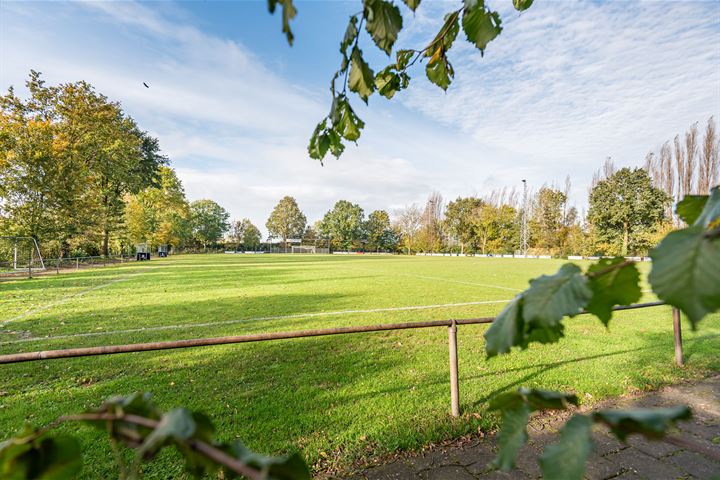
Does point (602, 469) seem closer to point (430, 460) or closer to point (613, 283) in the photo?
point (430, 460)

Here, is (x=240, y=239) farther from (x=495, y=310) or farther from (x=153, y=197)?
(x=495, y=310)

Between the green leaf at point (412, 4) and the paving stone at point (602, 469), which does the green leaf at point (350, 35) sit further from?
the paving stone at point (602, 469)

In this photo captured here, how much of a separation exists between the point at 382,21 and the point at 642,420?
95cm

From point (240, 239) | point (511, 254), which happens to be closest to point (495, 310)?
point (511, 254)

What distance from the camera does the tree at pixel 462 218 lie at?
75.1 metres

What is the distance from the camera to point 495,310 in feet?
33.2

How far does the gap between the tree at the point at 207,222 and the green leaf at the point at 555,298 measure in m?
98.1

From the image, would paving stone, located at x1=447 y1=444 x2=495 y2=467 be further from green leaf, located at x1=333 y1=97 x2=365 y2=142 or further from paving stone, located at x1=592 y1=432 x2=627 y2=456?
green leaf, located at x1=333 y1=97 x2=365 y2=142

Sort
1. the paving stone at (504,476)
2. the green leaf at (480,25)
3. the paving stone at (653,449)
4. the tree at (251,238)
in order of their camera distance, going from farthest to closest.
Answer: the tree at (251,238), the paving stone at (653,449), the paving stone at (504,476), the green leaf at (480,25)

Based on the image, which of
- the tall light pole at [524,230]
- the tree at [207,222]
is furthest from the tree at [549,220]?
the tree at [207,222]

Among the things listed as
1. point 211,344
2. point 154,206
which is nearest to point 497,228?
point 154,206

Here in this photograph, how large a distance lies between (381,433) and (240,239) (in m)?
115

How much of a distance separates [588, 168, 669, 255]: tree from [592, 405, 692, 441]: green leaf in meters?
51.9

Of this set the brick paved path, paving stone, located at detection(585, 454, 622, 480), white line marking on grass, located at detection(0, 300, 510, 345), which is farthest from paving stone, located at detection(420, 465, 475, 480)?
white line marking on grass, located at detection(0, 300, 510, 345)
